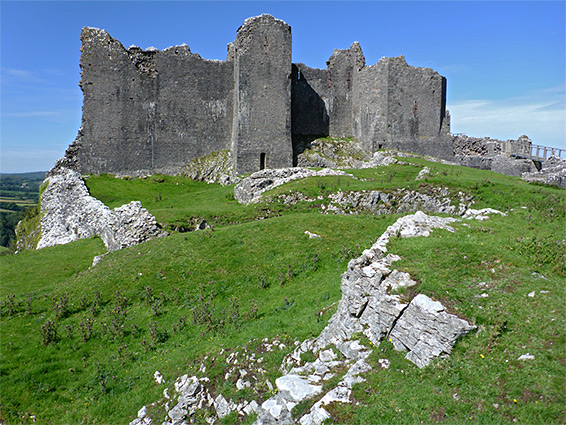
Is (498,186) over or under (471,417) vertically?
over

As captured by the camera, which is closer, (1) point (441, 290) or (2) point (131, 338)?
(1) point (441, 290)

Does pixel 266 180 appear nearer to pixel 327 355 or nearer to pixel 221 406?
pixel 327 355

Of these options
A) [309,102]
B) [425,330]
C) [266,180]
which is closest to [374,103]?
[309,102]

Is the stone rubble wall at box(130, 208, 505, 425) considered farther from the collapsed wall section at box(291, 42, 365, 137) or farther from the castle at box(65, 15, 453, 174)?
the collapsed wall section at box(291, 42, 365, 137)

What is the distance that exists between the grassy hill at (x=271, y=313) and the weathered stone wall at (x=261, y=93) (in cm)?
2305

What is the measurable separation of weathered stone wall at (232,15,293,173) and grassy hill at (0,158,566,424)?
2305 cm

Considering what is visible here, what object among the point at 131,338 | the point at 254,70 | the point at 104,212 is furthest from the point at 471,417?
the point at 254,70

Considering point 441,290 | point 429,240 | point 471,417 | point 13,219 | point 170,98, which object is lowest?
point 13,219

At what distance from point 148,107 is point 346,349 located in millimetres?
42421

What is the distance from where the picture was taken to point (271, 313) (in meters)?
15.3

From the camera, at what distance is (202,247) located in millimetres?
20812

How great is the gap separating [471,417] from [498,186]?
78.6 ft

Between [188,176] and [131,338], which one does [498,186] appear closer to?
[131,338]

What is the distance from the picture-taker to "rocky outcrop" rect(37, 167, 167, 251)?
24725 millimetres
